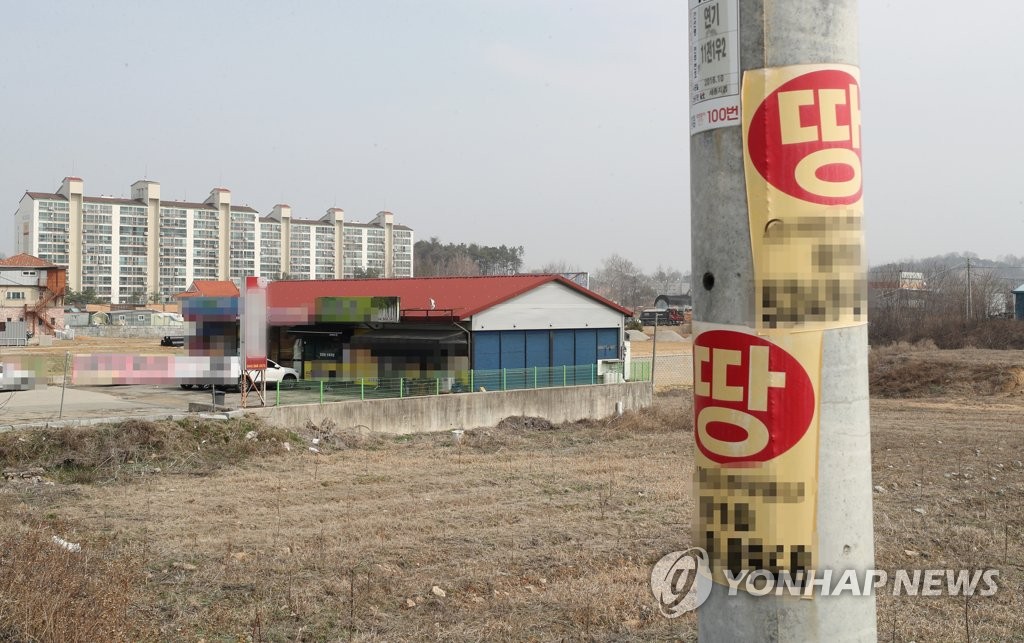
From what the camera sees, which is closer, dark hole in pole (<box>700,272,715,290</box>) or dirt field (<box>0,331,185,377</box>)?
dark hole in pole (<box>700,272,715,290</box>)

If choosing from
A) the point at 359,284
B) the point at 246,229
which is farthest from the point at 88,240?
the point at 359,284

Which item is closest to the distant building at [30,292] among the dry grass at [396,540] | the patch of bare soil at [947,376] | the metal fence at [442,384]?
the metal fence at [442,384]

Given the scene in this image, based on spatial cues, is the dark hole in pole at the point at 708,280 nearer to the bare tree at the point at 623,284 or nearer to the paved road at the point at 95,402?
the paved road at the point at 95,402

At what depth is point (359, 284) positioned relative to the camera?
1430 inches

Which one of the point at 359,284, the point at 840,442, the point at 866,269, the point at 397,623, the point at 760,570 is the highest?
the point at 359,284

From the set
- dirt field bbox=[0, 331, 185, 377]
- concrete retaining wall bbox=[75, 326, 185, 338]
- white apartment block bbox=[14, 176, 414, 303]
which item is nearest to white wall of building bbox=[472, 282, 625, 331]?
dirt field bbox=[0, 331, 185, 377]

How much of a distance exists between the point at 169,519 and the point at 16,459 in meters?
7.12

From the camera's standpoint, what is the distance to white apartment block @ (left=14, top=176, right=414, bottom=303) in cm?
10806

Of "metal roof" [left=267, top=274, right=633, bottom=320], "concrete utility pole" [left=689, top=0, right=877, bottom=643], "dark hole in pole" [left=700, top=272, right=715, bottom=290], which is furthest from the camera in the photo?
"metal roof" [left=267, top=274, right=633, bottom=320]

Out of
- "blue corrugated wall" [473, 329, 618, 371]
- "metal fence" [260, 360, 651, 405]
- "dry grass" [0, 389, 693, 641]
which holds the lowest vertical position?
"dry grass" [0, 389, 693, 641]

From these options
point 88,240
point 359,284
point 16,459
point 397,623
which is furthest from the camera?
point 88,240

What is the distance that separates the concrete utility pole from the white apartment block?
106359 millimetres

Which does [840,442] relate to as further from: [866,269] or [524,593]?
[524,593]

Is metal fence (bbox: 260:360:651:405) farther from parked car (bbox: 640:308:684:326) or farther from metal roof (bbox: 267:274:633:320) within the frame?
parked car (bbox: 640:308:684:326)
